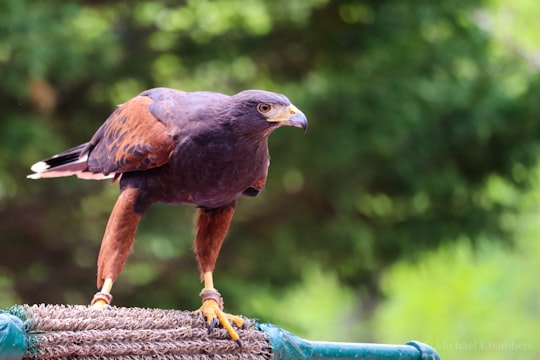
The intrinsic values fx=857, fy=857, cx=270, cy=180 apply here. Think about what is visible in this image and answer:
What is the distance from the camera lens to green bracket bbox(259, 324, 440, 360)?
214 centimetres

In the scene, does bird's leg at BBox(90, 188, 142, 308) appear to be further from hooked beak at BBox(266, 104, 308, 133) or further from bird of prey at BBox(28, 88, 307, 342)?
hooked beak at BBox(266, 104, 308, 133)

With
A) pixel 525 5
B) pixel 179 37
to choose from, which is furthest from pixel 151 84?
pixel 525 5

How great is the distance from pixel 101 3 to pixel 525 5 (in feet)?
24.1

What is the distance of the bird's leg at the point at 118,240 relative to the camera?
2400 millimetres

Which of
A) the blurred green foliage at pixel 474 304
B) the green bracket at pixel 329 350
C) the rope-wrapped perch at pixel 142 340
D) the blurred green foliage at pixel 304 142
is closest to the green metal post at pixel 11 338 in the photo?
the rope-wrapped perch at pixel 142 340

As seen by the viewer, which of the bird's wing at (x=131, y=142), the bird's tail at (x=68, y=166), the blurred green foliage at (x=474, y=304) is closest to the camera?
the bird's wing at (x=131, y=142)

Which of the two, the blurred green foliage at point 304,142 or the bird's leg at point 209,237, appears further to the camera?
the blurred green foliage at point 304,142

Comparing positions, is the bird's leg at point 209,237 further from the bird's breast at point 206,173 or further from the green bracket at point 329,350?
the green bracket at point 329,350

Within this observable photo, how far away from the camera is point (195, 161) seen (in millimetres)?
2383

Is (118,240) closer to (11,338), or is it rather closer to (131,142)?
(131,142)

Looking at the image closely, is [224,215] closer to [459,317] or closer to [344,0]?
[344,0]

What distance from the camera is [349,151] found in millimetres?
6234

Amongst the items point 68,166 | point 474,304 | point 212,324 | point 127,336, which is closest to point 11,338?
point 127,336

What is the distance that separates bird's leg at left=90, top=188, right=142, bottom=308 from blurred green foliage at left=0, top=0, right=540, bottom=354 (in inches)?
142
